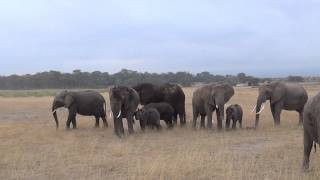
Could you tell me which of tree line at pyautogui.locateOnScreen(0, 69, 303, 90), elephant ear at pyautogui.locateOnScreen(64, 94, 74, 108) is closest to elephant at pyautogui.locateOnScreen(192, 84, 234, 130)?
elephant ear at pyautogui.locateOnScreen(64, 94, 74, 108)

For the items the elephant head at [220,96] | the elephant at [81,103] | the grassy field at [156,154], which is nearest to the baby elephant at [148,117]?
the grassy field at [156,154]

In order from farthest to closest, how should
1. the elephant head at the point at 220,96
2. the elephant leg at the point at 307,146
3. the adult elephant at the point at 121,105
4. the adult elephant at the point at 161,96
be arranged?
the adult elephant at the point at 161,96 → the elephant head at the point at 220,96 → the adult elephant at the point at 121,105 → the elephant leg at the point at 307,146

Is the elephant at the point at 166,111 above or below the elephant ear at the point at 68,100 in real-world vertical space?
below

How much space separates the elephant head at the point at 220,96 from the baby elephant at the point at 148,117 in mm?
2178

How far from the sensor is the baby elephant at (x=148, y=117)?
70.1 ft

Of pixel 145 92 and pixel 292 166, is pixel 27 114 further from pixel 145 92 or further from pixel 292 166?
pixel 292 166

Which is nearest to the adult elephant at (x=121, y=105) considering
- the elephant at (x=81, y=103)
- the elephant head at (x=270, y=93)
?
the elephant at (x=81, y=103)

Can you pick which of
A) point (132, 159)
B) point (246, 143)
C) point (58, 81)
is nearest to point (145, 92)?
point (246, 143)

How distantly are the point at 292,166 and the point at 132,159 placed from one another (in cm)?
379

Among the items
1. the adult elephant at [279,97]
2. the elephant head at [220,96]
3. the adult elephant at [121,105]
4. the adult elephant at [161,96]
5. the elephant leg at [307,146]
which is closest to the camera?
the elephant leg at [307,146]

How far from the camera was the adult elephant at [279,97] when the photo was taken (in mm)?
22906

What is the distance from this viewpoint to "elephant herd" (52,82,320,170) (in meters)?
20.4

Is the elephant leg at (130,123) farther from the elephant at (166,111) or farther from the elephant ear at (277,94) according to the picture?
the elephant ear at (277,94)

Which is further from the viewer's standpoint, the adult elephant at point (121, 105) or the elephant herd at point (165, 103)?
the elephant herd at point (165, 103)
